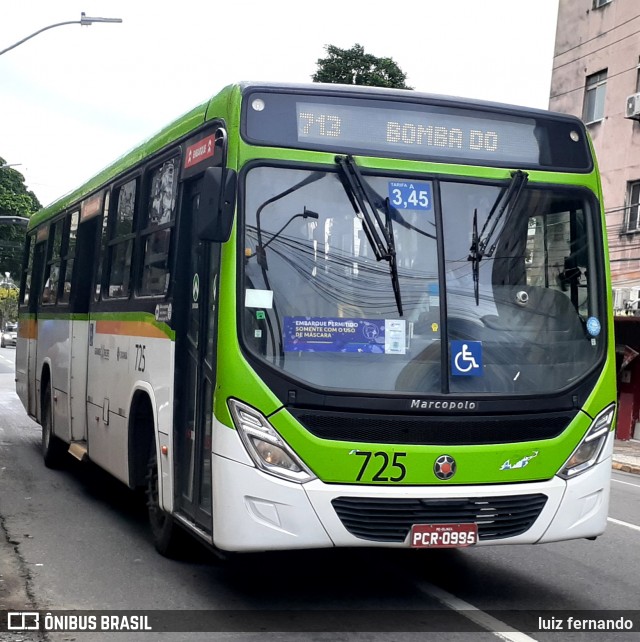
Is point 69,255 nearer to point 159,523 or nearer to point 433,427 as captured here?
point 159,523

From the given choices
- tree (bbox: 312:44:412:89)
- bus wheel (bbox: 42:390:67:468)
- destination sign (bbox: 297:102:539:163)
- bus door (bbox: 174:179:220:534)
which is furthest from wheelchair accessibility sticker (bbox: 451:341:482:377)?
tree (bbox: 312:44:412:89)

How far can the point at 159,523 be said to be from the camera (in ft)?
26.4

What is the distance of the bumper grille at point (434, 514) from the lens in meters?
6.07

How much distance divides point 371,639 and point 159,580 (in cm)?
187

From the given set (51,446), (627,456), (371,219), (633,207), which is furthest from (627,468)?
(371,219)

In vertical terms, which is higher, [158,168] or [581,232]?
[158,168]

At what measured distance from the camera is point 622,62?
28.3 m

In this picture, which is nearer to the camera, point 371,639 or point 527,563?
point 371,639

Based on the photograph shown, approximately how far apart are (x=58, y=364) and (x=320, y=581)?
5823 millimetres

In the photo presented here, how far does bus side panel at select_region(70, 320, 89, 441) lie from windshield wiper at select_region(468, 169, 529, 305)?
5.09 m

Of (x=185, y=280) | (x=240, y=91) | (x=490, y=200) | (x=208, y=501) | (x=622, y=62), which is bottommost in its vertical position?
(x=208, y=501)

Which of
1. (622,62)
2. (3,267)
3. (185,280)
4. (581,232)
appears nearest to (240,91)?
(185,280)

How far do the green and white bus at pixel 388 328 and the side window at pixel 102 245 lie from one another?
291 centimetres

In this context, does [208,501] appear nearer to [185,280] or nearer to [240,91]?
[185,280]
